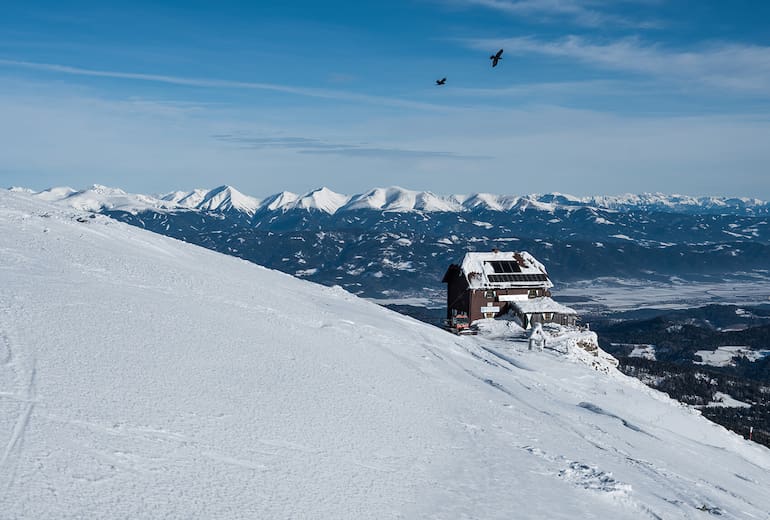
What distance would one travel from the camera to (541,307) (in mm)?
60625

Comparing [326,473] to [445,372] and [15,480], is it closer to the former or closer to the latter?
[15,480]

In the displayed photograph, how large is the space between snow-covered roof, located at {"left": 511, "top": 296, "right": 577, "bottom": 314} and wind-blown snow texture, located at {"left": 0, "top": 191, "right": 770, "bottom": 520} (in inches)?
1156

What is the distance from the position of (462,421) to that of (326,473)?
22.1 feet

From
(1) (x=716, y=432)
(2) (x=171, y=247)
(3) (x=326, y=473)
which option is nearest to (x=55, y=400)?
(3) (x=326, y=473)

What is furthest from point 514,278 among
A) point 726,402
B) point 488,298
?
point 726,402

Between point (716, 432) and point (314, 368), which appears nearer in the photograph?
point (314, 368)

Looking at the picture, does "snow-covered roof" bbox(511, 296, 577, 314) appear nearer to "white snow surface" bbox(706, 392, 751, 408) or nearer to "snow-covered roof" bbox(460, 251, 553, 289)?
"snow-covered roof" bbox(460, 251, 553, 289)

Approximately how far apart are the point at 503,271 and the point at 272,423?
188 feet

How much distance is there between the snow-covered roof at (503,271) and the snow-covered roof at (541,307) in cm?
495

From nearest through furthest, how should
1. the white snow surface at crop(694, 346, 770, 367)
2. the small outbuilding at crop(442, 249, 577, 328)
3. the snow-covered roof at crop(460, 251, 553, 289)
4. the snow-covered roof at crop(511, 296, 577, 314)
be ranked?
1. the snow-covered roof at crop(511, 296, 577, 314)
2. the small outbuilding at crop(442, 249, 577, 328)
3. the snow-covered roof at crop(460, 251, 553, 289)
4. the white snow surface at crop(694, 346, 770, 367)

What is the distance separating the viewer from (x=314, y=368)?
19656 millimetres

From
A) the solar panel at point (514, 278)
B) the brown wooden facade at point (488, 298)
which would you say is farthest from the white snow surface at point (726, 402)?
the solar panel at point (514, 278)

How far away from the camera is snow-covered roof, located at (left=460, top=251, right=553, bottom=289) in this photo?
6806 centimetres

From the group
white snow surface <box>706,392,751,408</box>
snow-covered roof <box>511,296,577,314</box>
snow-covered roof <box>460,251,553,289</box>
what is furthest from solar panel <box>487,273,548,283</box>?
white snow surface <box>706,392,751,408</box>
